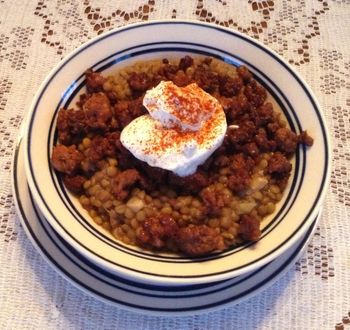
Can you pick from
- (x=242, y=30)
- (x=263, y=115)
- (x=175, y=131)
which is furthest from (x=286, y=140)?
(x=242, y=30)

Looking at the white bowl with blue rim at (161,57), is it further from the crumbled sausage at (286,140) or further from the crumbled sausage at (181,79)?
the crumbled sausage at (181,79)

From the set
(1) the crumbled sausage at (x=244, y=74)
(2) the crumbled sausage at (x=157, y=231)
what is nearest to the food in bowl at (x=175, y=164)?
(2) the crumbled sausage at (x=157, y=231)

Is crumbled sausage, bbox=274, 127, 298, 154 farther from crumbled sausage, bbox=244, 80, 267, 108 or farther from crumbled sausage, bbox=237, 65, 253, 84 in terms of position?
crumbled sausage, bbox=237, 65, 253, 84

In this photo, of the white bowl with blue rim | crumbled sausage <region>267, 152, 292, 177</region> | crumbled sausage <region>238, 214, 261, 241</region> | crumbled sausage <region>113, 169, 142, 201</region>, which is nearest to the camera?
the white bowl with blue rim

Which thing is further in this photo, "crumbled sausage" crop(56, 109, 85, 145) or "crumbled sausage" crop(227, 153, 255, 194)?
"crumbled sausage" crop(56, 109, 85, 145)

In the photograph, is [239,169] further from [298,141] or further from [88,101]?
[88,101]

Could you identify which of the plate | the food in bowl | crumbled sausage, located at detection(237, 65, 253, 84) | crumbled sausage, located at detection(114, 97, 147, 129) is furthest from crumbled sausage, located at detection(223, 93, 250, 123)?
the plate

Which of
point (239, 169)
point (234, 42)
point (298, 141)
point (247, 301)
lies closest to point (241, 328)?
point (247, 301)
